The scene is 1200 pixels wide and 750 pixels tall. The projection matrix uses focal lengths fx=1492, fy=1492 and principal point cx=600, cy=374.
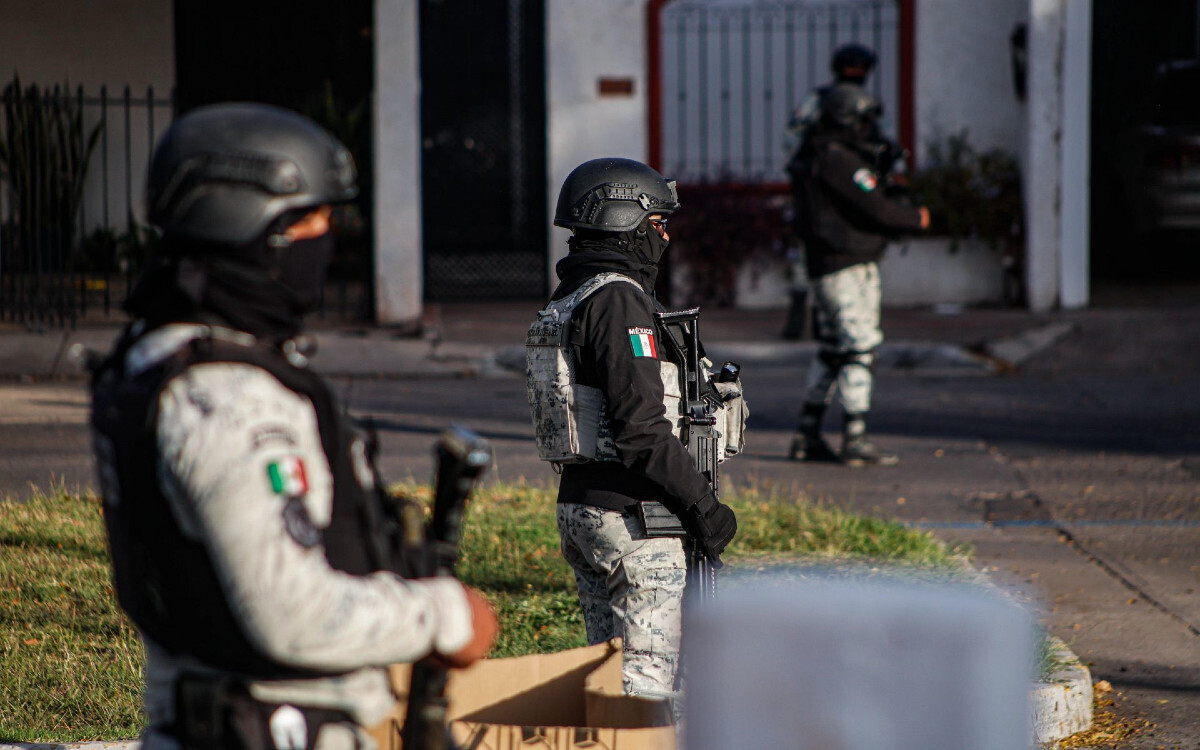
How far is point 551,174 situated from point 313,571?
37.8 feet

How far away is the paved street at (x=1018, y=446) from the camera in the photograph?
5.48 meters

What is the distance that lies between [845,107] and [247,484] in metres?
6.18

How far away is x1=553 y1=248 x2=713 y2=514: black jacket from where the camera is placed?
10.8ft

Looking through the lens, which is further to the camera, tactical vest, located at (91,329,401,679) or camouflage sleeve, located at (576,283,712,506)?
camouflage sleeve, located at (576,283,712,506)

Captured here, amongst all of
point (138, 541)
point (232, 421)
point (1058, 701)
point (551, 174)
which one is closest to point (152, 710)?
point (138, 541)

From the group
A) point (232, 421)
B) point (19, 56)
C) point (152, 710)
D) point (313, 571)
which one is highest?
point (19, 56)

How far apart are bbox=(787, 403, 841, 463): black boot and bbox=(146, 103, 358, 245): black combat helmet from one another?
604 centimetres

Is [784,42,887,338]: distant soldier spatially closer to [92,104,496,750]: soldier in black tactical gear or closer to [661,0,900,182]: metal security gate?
[661,0,900,182]: metal security gate

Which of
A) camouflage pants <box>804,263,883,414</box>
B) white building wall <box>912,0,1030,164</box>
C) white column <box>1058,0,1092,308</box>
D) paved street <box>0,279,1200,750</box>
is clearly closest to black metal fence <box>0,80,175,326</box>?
paved street <box>0,279,1200,750</box>

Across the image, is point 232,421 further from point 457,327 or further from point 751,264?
point 751,264

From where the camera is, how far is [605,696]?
104 inches

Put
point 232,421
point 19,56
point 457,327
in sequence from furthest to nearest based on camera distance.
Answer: point 19,56 < point 457,327 < point 232,421

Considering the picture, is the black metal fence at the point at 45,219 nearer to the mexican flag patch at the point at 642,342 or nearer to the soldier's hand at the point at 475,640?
the mexican flag patch at the point at 642,342

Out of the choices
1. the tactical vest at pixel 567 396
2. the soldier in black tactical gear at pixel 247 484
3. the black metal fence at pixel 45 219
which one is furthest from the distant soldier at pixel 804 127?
the soldier in black tactical gear at pixel 247 484
